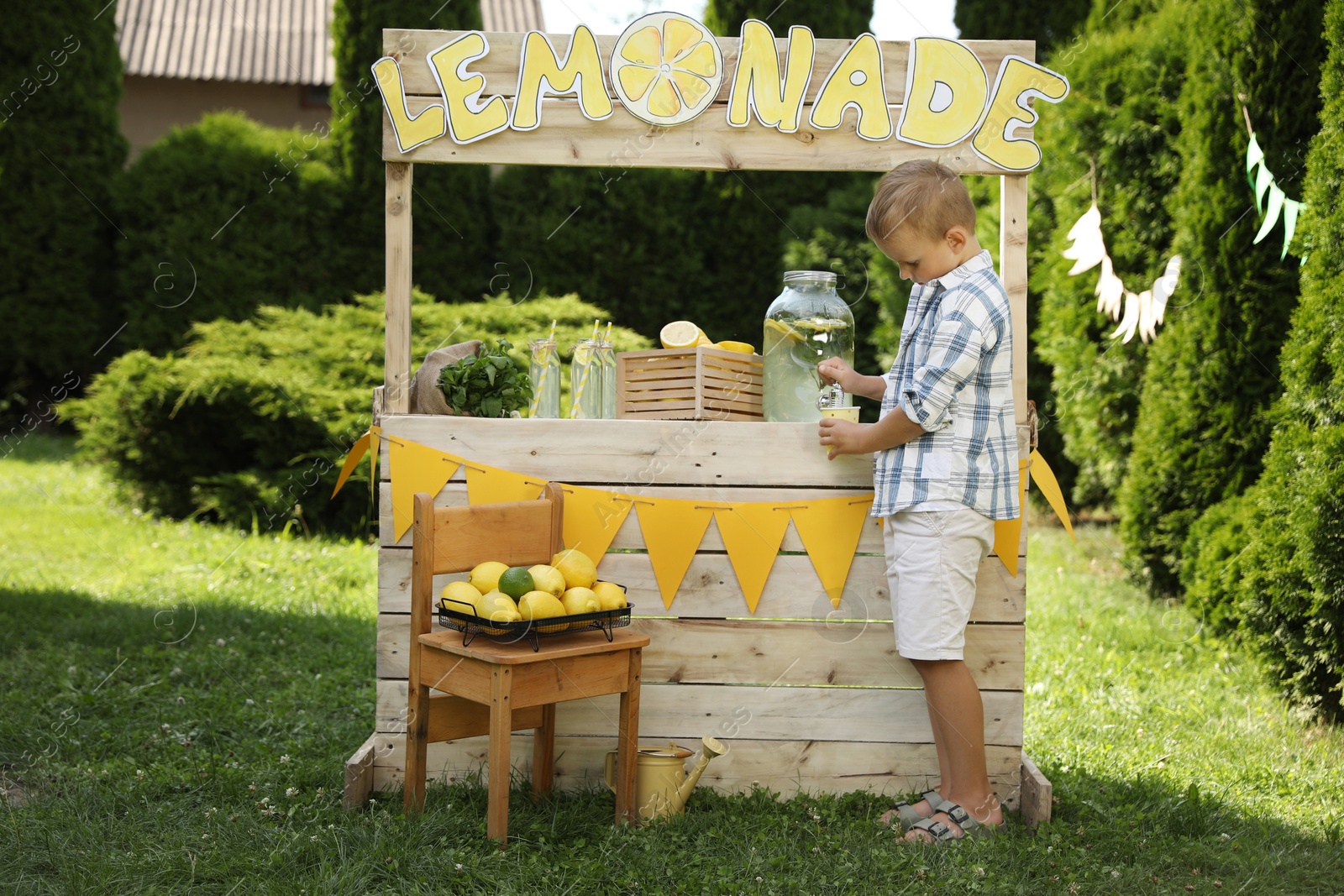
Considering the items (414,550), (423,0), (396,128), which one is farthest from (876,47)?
(423,0)

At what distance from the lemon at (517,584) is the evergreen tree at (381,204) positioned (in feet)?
23.3

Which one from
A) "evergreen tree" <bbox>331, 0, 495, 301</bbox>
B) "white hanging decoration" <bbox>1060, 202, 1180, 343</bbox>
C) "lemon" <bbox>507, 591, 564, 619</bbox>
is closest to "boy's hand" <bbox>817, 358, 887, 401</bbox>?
"lemon" <bbox>507, 591, 564, 619</bbox>

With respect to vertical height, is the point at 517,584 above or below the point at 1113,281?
below

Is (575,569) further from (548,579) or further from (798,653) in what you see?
(798,653)

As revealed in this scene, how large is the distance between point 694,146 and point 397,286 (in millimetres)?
905

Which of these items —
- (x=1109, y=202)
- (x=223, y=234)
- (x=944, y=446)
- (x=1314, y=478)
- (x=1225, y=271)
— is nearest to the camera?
(x=944, y=446)

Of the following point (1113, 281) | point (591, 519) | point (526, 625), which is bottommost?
point (526, 625)

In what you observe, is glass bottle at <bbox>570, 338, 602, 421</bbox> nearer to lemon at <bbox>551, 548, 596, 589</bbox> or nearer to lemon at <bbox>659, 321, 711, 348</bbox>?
lemon at <bbox>659, 321, 711, 348</bbox>

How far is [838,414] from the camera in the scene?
2.81m

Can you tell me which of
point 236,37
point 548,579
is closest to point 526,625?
point 548,579

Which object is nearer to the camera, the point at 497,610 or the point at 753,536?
the point at 497,610

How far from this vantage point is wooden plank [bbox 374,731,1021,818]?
2.93m

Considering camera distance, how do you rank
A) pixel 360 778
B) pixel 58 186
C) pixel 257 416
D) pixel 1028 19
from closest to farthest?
1. pixel 360 778
2. pixel 257 416
3. pixel 1028 19
4. pixel 58 186

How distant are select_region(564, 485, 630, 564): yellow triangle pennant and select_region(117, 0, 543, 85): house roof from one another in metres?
12.6
